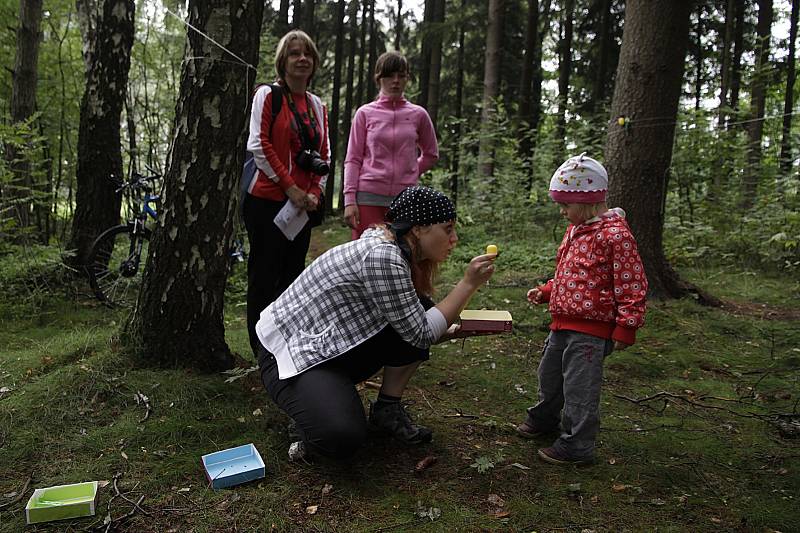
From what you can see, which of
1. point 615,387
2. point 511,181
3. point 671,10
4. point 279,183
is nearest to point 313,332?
point 279,183

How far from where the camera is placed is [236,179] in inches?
127

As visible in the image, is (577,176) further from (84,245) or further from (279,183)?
(84,245)

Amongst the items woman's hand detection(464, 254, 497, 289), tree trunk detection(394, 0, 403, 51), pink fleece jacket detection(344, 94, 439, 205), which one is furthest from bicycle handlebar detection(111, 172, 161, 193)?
tree trunk detection(394, 0, 403, 51)

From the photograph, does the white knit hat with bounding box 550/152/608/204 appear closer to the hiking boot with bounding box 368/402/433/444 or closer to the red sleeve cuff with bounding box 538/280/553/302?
the red sleeve cuff with bounding box 538/280/553/302

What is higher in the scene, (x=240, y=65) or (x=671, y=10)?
(x=671, y=10)

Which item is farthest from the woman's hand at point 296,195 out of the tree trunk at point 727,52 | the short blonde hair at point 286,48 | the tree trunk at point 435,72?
the tree trunk at point 727,52

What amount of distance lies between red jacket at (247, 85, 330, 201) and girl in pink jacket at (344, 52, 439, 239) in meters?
0.40

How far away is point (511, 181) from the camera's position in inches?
381

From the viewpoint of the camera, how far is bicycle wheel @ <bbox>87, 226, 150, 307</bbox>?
17.4 ft

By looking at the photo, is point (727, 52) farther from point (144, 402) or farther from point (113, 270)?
point (144, 402)

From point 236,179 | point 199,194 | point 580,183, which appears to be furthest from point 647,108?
point 199,194

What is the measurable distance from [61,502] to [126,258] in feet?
12.9

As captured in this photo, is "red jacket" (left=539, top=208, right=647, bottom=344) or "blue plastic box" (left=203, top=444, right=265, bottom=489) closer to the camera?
"blue plastic box" (left=203, top=444, right=265, bottom=489)

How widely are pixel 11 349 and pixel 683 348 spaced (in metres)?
4.95
